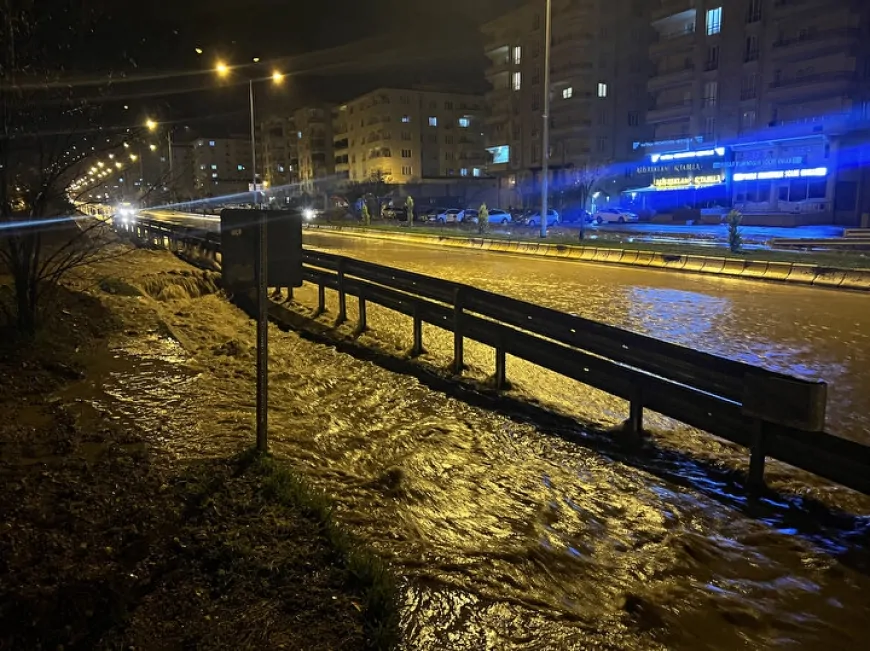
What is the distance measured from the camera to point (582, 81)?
230 feet

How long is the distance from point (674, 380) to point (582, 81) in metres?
69.4

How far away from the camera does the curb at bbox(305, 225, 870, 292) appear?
18969 mm

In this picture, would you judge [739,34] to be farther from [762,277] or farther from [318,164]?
[318,164]

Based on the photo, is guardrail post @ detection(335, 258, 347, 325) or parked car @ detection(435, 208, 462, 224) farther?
parked car @ detection(435, 208, 462, 224)

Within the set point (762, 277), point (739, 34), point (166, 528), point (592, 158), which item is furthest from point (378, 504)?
point (592, 158)

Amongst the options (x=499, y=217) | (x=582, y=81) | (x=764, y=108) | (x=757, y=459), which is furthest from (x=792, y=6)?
(x=757, y=459)

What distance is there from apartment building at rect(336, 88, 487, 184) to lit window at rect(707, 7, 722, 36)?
47146 millimetres

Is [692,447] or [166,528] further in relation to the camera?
[692,447]

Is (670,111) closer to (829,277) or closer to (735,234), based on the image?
Answer: (735,234)

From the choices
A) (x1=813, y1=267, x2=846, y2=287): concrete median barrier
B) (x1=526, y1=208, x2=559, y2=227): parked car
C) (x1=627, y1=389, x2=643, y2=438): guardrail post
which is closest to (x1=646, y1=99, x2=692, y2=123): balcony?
(x1=526, y1=208, x2=559, y2=227): parked car

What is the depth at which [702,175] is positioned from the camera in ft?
173

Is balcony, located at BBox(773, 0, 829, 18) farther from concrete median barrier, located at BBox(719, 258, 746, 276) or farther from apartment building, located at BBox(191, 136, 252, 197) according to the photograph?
apartment building, located at BBox(191, 136, 252, 197)

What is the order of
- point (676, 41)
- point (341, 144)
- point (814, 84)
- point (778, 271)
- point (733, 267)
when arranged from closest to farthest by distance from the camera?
point (778, 271) → point (733, 267) → point (814, 84) → point (676, 41) → point (341, 144)

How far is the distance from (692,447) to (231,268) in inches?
190
